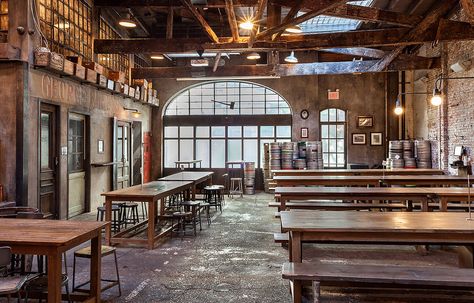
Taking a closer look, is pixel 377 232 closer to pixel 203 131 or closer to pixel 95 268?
pixel 95 268

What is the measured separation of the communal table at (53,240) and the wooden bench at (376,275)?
5.41 feet

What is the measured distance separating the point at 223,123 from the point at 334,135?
3.80 metres

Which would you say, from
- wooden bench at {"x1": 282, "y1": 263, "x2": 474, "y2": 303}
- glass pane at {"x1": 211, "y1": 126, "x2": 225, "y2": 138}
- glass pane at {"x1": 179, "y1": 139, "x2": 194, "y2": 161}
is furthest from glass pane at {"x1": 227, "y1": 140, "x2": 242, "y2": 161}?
wooden bench at {"x1": 282, "y1": 263, "x2": 474, "y2": 303}

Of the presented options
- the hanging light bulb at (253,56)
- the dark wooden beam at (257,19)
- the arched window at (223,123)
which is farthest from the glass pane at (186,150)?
the dark wooden beam at (257,19)

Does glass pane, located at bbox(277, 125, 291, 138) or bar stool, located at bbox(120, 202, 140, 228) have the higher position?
glass pane, located at bbox(277, 125, 291, 138)

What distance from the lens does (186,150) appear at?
13961 mm

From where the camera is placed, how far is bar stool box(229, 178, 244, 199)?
1249 centimetres

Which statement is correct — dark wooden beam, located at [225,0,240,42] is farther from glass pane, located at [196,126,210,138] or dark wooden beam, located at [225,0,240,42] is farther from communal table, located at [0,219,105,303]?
glass pane, located at [196,126,210,138]

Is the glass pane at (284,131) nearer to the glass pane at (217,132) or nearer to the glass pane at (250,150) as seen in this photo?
the glass pane at (250,150)

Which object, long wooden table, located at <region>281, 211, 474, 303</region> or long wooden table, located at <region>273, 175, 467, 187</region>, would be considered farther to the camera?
long wooden table, located at <region>273, 175, 467, 187</region>

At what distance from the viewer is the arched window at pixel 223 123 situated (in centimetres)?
1363

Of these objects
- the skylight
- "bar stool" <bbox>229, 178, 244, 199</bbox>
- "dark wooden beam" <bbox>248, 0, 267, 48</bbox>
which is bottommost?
"bar stool" <bbox>229, 178, 244, 199</bbox>

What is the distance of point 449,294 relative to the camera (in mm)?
3537

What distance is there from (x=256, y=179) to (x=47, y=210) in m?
7.59
